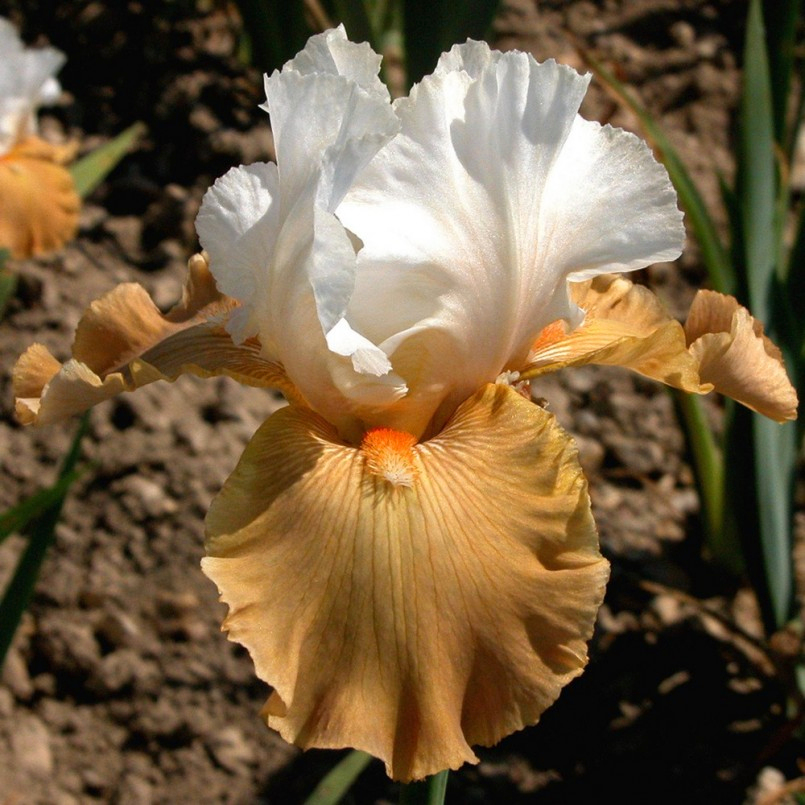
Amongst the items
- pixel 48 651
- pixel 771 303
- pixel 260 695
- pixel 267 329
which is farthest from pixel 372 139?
pixel 48 651

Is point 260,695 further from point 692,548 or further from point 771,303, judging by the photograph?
point 771,303

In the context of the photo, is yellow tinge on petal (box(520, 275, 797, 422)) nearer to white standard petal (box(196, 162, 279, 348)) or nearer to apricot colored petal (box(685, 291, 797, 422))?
apricot colored petal (box(685, 291, 797, 422))

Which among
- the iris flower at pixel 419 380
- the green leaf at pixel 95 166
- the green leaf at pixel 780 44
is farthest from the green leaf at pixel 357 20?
the iris flower at pixel 419 380

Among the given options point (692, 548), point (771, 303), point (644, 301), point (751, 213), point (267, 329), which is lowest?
point (692, 548)

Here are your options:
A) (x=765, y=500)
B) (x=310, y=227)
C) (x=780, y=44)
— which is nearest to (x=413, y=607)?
(x=310, y=227)

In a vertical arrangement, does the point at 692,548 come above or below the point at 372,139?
below

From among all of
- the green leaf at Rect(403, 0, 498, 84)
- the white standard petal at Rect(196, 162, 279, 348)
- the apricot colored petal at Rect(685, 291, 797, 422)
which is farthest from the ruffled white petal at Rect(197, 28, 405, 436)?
the green leaf at Rect(403, 0, 498, 84)
